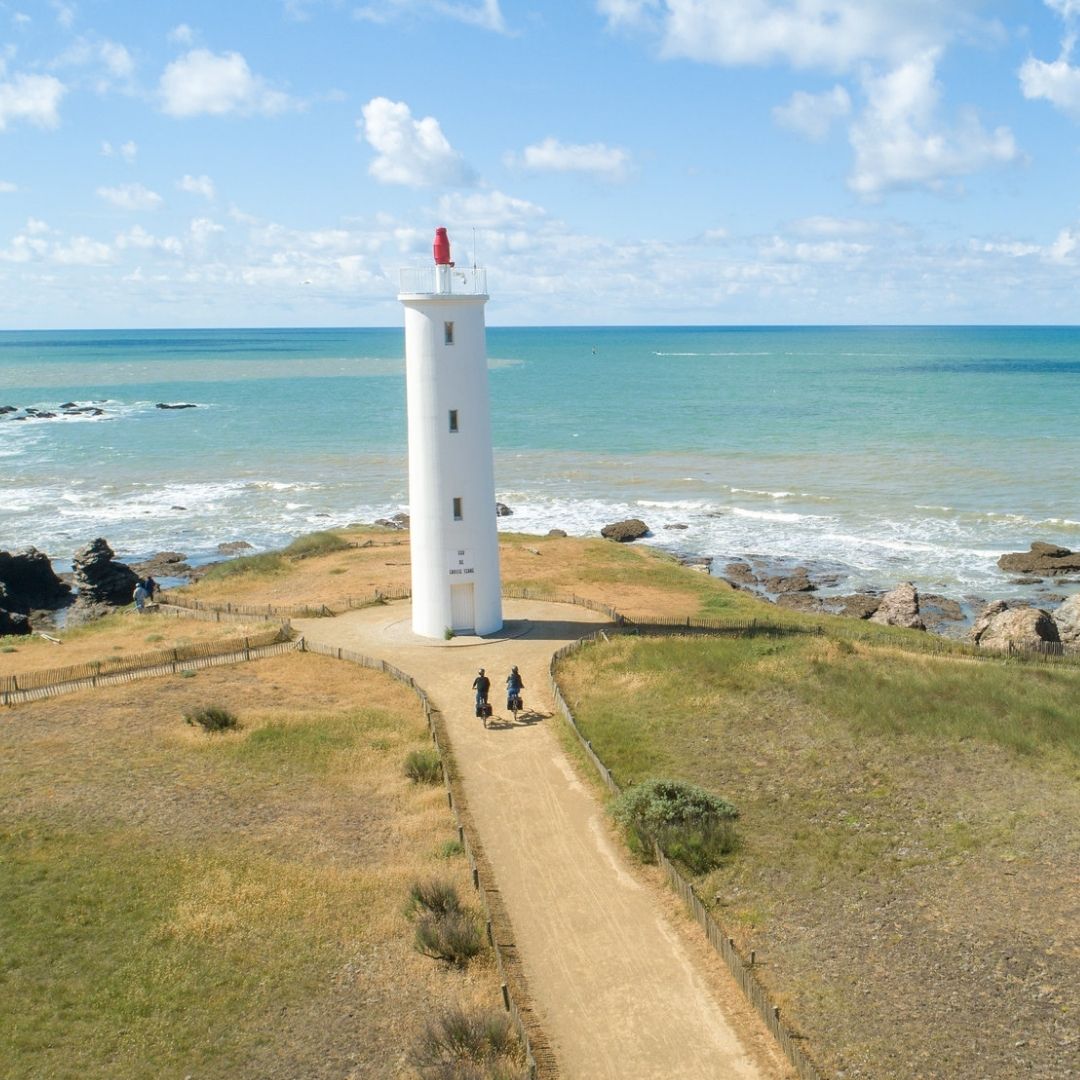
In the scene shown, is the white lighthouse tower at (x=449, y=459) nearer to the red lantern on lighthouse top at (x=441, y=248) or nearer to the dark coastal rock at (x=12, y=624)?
the red lantern on lighthouse top at (x=441, y=248)

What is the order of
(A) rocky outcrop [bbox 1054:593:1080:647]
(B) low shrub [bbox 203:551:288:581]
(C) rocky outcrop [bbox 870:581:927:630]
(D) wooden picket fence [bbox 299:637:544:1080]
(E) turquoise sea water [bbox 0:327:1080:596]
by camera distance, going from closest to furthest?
(D) wooden picket fence [bbox 299:637:544:1080] < (A) rocky outcrop [bbox 1054:593:1080:647] < (C) rocky outcrop [bbox 870:581:927:630] < (B) low shrub [bbox 203:551:288:581] < (E) turquoise sea water [bbox 0:327:1080:596]

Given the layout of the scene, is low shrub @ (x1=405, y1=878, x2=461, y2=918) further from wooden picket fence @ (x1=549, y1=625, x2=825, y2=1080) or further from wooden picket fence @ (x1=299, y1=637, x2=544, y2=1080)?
wooden picket fence @ (x1=549, y1=625, x2=825, y2=1080)

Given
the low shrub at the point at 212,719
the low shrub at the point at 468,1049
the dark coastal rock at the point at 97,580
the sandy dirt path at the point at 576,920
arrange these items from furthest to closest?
the dark coastal rock at the point at 97,580
the low shrub at the point at 212,719
the sandy dirt path at the point at 576,920
the low shrub at the point at 468,1049

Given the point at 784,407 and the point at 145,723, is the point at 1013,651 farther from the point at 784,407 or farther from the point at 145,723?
the point at 784,407

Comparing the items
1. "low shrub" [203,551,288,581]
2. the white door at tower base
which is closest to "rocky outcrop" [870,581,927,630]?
the white door at tower base

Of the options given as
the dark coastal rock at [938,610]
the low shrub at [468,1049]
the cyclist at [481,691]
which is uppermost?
the cyclist at [481,691]

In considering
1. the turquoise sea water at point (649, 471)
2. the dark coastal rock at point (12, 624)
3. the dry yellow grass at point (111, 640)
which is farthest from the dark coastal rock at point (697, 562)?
the dark coastal rock at point (12, 624)

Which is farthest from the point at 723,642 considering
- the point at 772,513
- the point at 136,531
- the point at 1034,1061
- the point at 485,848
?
the point at 136,531
